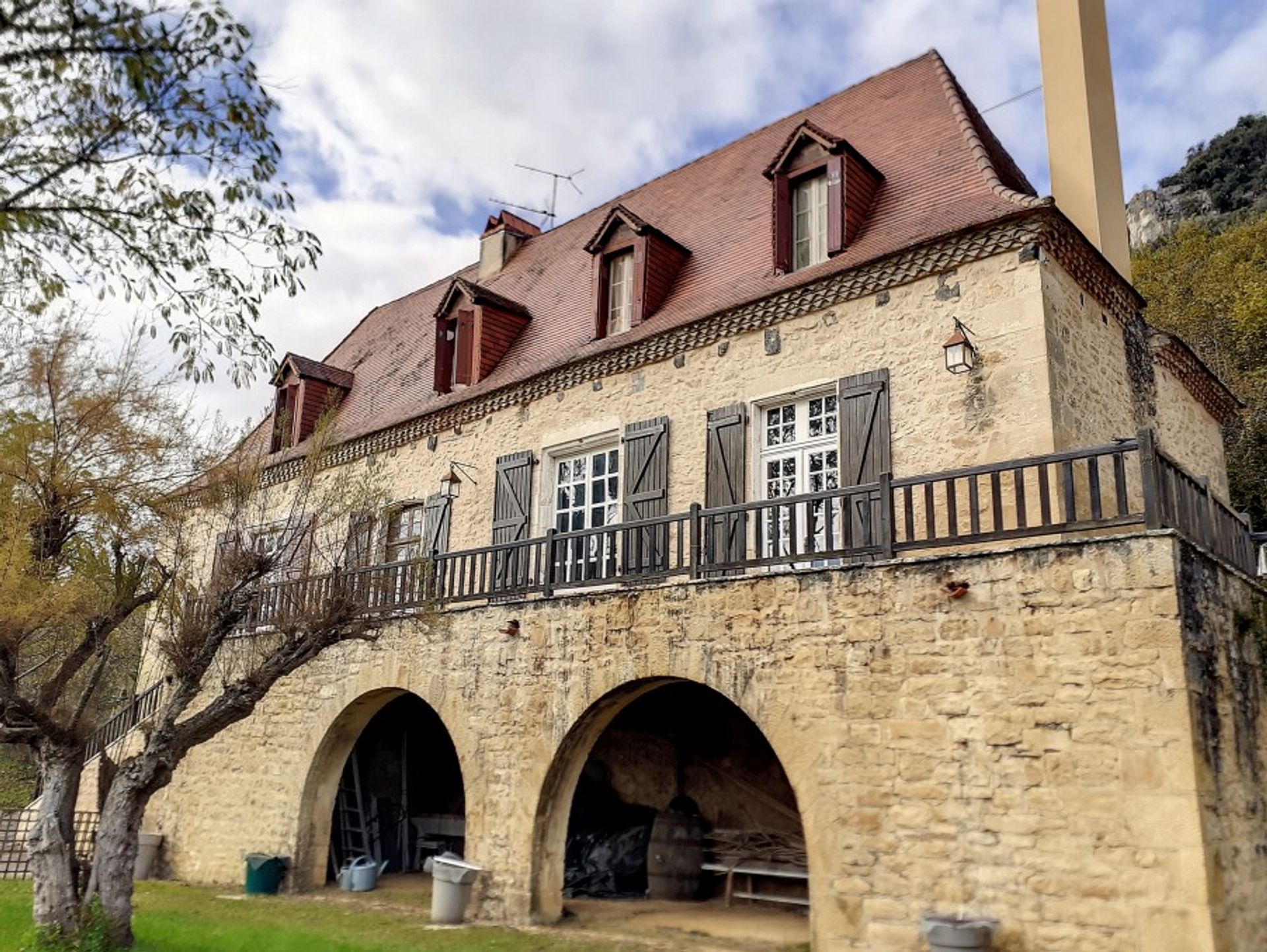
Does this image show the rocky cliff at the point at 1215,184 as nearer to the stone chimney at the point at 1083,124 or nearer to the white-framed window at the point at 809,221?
the stone chimney at the point at 1083,124

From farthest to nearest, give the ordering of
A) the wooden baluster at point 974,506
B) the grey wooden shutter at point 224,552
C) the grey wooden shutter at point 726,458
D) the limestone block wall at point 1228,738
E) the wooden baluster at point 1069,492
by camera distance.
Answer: the grey wooden shutter at point 726,458 → the grey wooden shutter at point 224,552 → the wooden baluster at point 974,506 → the wooden baluster at point 1069,492 → the limestone block wall at point 1228,738

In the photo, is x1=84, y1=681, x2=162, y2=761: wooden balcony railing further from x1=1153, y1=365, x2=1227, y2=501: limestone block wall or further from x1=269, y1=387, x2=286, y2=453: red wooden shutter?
x1=1153, y1=365, x2=1227, y2=501: limestone block wall

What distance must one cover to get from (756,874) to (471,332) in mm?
8275

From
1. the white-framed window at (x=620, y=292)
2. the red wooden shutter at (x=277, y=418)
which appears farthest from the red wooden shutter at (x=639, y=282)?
the red wooden shutter at (x=277, y=418)

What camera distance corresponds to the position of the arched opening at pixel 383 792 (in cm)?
1209

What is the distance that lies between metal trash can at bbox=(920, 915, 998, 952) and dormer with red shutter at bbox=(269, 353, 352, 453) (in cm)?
1311

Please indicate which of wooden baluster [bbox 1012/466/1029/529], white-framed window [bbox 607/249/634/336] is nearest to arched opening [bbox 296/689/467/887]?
white-framed window [bbox 607/249/634/336]

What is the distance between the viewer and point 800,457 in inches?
404

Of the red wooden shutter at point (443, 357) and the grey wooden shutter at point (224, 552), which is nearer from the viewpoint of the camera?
the grey wooden shutter at point (224, 552)

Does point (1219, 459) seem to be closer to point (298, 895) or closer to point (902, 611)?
point (902, 611)

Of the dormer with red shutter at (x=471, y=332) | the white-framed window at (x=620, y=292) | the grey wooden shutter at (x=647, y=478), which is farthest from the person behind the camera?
the dormer with red shutter at (x=471, y=332)

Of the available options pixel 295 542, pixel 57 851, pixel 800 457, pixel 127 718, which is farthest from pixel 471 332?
pixel 57 851

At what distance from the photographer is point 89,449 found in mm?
10258

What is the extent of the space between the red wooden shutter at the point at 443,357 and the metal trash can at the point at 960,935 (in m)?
10.3
